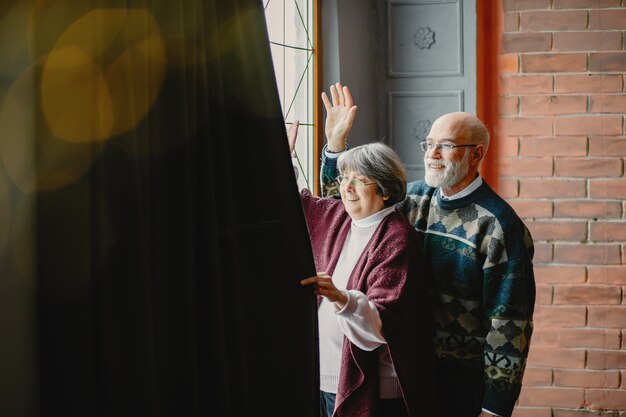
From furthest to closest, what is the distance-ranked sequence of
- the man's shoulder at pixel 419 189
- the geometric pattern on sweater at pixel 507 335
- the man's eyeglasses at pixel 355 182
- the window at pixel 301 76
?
the window at pixel 301 76 → the man's shoulder at pixel 419 189 → the man's eyeglasses at pixel 355 182 → the geometric pattern on sweater at pixel 507 335

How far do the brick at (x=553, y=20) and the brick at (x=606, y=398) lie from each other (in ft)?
4.65

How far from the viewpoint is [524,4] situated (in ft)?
9.01

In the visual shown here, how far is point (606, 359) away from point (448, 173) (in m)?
1.37

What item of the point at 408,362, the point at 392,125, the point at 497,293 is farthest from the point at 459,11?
the point at 408,362

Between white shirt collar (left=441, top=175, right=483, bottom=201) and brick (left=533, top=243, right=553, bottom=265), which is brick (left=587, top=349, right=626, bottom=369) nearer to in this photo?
brick (left=533, top=243, right=553, bottom=265)

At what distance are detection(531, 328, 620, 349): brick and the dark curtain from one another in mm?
1812

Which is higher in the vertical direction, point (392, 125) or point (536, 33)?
point (536, 33)

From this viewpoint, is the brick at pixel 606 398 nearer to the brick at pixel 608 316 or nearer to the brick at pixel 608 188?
the brick at pixel 608 316

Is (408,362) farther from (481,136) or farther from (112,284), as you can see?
(112,284)

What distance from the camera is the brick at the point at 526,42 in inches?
108

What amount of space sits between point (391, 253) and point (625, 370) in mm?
1525

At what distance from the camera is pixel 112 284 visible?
84cm

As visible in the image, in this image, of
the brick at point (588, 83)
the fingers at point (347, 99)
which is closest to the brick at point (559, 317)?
the brick at point (588, 83)

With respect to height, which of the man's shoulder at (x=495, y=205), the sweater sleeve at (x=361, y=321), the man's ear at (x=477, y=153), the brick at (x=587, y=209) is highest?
the man's ear at (x=477, y=153)
